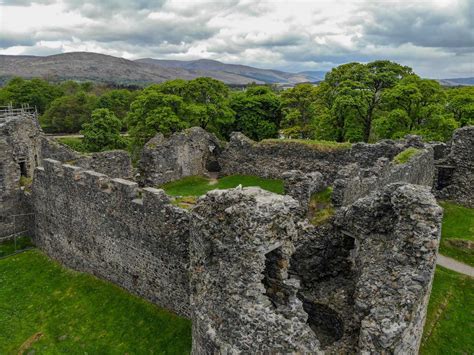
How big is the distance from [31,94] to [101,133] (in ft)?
169

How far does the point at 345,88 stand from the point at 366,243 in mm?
29442

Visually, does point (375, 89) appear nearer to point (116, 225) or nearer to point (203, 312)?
point (116, 225)

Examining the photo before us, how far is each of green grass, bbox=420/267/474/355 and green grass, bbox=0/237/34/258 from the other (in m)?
19.0

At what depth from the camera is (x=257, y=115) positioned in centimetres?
5025

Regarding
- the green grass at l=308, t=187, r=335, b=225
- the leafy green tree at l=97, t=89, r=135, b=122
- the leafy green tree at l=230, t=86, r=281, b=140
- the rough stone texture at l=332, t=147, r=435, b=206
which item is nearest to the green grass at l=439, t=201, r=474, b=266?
the rough stone texture at l=332, t=147, r=435, b=206

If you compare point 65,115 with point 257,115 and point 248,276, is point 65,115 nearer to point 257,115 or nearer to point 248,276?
point 257,115

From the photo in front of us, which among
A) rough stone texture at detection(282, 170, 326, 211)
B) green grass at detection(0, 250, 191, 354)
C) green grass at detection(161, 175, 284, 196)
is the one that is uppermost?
rough stone texture at detection(282, 170, 326, 211)

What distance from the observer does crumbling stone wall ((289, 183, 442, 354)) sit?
27.0ft

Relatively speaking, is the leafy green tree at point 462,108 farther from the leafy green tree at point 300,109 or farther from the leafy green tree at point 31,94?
the leafy green tree at point 31,94

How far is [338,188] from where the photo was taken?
16672mm

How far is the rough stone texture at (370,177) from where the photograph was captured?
16.7m

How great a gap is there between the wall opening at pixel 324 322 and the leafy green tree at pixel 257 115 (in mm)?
37739

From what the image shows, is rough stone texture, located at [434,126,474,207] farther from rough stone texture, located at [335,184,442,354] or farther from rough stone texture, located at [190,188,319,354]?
rough stone texture, located at [190,188,319,354]

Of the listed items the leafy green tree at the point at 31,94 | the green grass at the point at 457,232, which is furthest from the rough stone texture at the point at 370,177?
the leafy green tree at the point at 31,94
